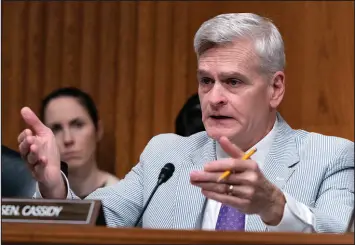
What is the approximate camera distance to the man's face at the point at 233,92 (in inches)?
85.4

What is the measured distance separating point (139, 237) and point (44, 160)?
59cm

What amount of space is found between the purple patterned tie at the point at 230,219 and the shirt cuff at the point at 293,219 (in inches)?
9.3

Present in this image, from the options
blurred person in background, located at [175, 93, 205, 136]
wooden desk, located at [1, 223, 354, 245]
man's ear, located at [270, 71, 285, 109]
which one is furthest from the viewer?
blurred person in background, located at [175, 93, 205, 136]

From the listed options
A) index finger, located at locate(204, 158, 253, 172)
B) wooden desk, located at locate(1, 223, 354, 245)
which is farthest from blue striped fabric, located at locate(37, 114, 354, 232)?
wooden desk, located at locate(1, 223, 354, 245)

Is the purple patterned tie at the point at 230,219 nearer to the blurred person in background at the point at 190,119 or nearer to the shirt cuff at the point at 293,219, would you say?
the shirt cuff at the point at 293,219

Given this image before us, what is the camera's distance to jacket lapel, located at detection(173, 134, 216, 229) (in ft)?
7.02

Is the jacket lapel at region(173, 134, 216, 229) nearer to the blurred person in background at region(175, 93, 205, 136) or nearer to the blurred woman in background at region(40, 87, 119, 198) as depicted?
the blurred person in background at region(175, 93, 205, 136)

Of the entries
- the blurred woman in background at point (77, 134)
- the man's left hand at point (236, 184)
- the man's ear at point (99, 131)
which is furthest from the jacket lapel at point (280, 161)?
the man's ear at point (99, 131)

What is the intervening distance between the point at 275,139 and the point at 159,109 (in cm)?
176

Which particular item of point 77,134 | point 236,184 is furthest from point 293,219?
point 77,134

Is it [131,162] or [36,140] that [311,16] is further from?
[36,140]

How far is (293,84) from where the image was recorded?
12.5 ft

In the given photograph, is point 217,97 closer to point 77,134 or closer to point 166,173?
point 166,173

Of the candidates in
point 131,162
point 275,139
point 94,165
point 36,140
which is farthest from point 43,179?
point 131,162
